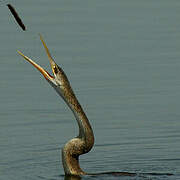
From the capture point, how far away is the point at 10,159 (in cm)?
1462

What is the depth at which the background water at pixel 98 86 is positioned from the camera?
48.6ft

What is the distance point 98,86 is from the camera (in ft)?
59.9

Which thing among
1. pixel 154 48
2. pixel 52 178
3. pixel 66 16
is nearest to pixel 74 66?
pixel 154 48

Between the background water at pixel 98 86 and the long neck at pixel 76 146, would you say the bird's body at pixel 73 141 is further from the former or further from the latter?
the background water at pixel 98 86

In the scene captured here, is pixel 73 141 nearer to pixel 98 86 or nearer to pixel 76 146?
pixel 76 146

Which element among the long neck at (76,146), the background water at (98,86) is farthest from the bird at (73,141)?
the background water at (98,86)

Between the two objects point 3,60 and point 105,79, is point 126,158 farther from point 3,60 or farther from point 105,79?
point 3,60

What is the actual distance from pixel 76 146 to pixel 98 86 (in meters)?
4.51

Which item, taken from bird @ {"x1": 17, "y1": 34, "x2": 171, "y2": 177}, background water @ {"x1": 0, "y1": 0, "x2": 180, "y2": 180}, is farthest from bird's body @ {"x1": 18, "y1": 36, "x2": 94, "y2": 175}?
background water @ {"x1": 0, "y1": 0, "x2": 180, "y2": 180}

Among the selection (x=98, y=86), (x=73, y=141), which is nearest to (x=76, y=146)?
(x=73, y=141)

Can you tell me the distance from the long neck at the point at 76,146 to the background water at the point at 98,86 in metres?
0.24

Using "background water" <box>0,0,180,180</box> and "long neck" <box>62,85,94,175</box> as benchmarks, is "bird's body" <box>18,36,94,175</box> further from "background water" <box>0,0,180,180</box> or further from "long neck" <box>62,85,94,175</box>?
"background water" <box>0,0,180,180</box>

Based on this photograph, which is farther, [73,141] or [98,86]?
[98,86]

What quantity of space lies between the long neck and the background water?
24 centimetres
